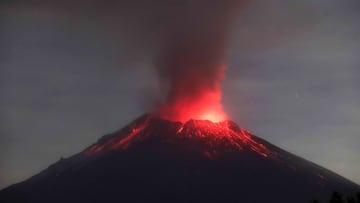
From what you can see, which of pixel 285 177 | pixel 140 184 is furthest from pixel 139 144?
pixel 285 177

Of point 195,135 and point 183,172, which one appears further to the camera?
point 195,135

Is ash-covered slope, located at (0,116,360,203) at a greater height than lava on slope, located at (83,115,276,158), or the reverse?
lava on slope, located at (83,115,276,158)

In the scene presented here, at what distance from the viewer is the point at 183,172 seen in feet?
490

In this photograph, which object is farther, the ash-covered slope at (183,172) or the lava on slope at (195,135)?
the lava on slope at (195,135)

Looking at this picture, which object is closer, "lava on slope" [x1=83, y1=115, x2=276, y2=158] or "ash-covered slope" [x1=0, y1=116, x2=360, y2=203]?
"ash-covered slope" [x1=0, y1=116, x2=360, y2=203]

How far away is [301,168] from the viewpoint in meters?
158

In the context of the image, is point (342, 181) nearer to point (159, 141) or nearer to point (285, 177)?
point (285, 177)

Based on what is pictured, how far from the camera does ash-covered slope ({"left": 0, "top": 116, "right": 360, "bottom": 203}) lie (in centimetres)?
14288

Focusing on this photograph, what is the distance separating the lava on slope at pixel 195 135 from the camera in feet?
529

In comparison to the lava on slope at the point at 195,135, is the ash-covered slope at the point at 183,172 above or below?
below

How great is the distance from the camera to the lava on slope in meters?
161

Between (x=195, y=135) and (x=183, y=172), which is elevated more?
(x=195, y=135)

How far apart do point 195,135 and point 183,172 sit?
15387 millimetres

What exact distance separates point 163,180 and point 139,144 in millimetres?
19300
